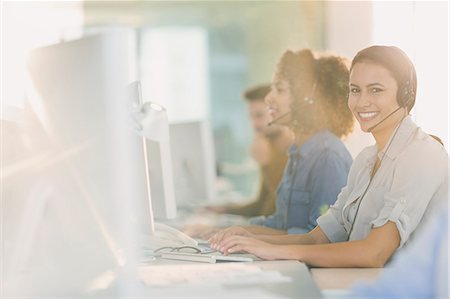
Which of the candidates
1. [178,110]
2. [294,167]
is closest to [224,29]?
[178,110]

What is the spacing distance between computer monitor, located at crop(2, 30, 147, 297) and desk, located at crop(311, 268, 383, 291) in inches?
17.1

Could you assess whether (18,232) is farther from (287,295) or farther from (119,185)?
(287,295)

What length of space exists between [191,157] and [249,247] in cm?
187

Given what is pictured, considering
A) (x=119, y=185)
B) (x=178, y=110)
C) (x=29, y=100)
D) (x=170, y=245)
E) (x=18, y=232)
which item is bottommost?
(x=178, y=110)

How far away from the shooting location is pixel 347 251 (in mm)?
1927

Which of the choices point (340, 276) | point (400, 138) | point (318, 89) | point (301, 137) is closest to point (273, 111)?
point (301, 137)

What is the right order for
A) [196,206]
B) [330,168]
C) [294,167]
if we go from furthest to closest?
[196,206] → [294,167] → [330,168]

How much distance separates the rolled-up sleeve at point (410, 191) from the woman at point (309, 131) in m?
0.44

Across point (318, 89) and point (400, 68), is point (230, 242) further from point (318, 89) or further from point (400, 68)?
point (318, 89)

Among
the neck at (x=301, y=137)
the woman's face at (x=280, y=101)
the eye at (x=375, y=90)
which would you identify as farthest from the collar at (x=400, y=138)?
the woman's face at (x=280, y=101)

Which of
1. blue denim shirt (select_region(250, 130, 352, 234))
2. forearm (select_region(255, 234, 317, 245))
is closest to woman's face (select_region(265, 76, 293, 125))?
blue denim shirt (select_region(250, 130, 352, 234))

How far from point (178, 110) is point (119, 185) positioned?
21.4 feet

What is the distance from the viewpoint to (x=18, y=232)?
1577 mm

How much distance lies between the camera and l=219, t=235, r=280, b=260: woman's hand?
1978mm
